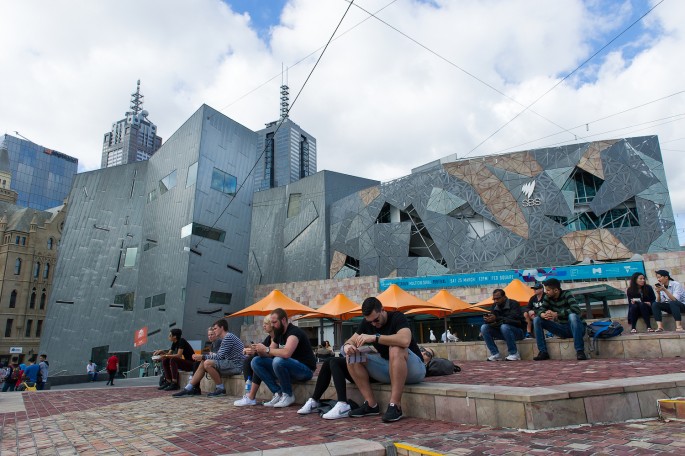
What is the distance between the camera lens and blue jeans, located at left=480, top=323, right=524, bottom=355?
8.11m

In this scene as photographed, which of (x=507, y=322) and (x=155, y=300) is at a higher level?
(x=155, y=300)

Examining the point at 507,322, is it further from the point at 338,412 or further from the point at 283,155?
the point at 283,155

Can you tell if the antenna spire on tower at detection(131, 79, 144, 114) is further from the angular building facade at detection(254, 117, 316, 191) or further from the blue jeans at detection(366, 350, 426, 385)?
the blue jeans at detection(366, 350, 426, 385)

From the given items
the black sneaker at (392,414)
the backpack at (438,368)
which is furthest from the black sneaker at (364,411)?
the backpack at (438,368)

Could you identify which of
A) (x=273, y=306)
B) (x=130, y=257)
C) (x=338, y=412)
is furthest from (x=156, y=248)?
(x=338, y=412)

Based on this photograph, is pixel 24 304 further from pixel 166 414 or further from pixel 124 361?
pixel 166 414

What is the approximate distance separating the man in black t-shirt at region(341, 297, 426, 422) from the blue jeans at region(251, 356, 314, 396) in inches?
50.4

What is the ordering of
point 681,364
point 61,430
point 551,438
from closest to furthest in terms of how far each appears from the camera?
point 551,438
point 61,430
point 681,364

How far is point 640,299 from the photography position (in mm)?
8312

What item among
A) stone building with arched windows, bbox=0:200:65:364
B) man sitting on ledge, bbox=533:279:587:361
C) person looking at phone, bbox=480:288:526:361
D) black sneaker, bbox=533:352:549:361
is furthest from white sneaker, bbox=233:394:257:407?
stone building with arched windows, bbox=0:200:65:364

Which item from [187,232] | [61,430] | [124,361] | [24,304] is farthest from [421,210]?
[24,304]

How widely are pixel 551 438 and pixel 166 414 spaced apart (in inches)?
193

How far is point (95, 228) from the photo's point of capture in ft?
109

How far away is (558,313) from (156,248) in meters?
28.4
